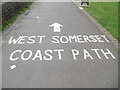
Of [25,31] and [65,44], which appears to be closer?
[65,44]

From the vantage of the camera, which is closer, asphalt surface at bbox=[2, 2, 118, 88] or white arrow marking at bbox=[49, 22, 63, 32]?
asphalt surface at bbox=[2, 2, 118, 88]

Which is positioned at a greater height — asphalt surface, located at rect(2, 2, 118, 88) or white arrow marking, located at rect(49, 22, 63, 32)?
asphalt surface, located at rect(2, 2, 118, 88)

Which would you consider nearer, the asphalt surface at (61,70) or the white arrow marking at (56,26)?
the asphalt surface at (61,70)

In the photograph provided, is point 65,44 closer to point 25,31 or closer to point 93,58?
point 93,58

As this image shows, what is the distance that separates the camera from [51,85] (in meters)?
6.91

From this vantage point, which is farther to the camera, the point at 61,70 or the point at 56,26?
the point at 56,26

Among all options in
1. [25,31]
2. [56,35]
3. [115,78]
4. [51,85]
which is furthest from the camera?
[25,31]

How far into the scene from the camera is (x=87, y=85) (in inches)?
273

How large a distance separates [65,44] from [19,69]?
333 cm

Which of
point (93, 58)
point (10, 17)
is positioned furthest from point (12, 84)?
point (10, 17)

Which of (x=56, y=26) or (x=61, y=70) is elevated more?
(x=61, y=70)

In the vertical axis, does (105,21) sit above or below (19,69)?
below

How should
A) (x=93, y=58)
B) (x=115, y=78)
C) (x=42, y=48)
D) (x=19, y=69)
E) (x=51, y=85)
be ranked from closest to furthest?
(x=51, y=85) → (x=115, y=78) → (x=19, y=69) → (x=93, y=58) → (x=42, y=48)

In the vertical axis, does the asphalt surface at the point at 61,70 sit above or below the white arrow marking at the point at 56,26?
above
